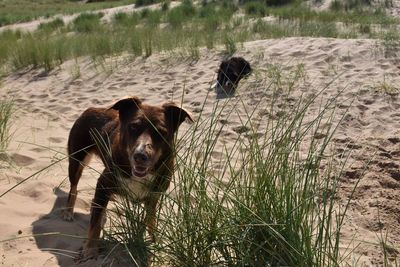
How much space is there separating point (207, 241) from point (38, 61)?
356 inches

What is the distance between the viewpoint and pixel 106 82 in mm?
9680

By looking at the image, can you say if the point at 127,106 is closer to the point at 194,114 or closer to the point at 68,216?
the point at 68,216

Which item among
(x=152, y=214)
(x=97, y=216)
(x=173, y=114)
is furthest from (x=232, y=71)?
(x=152, y=214)

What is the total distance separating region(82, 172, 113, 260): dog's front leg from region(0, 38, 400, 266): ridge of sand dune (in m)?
0.19

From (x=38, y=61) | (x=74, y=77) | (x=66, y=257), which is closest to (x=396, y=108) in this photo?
(x=66, y=257)

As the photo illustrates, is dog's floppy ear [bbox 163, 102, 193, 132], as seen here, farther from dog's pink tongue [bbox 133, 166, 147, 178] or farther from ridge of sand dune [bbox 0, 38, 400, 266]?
dog's pink tongue [bbox 133, 166, 147, 178]

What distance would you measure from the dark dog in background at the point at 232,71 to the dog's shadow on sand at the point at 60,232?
13.2ft

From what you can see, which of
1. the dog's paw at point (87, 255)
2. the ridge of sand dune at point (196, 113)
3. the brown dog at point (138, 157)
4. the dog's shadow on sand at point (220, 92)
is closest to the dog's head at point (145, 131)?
the brown dog at point (138, 157)

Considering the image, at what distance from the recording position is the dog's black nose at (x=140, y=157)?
3469 mm

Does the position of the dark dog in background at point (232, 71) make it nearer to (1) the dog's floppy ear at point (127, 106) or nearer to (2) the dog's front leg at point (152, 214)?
(1) the dog's floppy ear at point (127, 106)

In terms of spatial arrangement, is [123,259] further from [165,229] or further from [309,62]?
[309,62]

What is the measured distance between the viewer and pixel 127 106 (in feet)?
13.1

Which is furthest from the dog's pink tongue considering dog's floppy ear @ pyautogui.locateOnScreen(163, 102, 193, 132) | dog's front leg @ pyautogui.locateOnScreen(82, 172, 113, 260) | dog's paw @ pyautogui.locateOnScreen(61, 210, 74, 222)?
dog's paw @ pyautogui.locateOnScreen(61, 210, 74, 222)

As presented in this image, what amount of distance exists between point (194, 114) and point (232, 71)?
114cm
